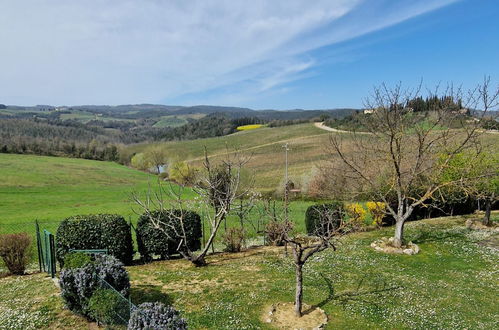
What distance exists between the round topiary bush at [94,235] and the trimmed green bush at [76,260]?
3.95 meters

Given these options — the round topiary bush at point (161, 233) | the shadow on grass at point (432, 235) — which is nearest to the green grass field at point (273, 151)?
the shadow on grass at point (432, 235)

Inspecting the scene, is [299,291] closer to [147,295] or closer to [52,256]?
[147,295]

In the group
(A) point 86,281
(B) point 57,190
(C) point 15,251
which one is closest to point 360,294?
(A) point 86,281

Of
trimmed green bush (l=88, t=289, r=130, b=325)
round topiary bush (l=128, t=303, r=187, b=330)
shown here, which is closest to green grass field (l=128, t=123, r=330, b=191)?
trimmed green bush (l=88, t=289, r=130, b=325)

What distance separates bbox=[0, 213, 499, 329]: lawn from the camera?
10.5m

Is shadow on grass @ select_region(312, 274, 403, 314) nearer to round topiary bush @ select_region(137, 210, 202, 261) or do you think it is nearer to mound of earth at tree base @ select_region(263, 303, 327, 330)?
mound of earth at tree base @ select_region(263, 303, 327, 330)

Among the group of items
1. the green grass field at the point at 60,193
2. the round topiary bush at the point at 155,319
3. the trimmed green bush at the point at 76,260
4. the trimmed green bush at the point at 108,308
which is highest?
the trimmed green bush at the point at 76,260

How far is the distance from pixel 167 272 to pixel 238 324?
589 centimetres

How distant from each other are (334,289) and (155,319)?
7.65 m

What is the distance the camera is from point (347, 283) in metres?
13.3

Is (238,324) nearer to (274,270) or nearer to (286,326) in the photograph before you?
(286,326)

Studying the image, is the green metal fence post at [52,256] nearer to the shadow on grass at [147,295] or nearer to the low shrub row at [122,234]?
the low shrub row at [122,234]

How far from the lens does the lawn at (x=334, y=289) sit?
1045 cm

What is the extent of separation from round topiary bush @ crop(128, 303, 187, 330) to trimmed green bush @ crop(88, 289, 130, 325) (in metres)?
1.64
